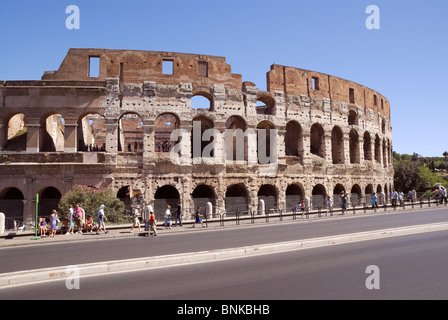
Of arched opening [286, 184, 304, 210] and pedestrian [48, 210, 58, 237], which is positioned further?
arched opening [286, 184, 304, 210]

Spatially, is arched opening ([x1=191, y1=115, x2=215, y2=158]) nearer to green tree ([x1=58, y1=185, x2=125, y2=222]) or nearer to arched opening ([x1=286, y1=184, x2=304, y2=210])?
green tree ([x1=58, y1=185, x2=125, y2=222])

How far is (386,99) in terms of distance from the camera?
1454 inches

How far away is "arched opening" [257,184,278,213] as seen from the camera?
78.7 feet

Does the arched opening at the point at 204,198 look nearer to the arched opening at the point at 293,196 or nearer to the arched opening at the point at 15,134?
the arched opening at the point at 293,196

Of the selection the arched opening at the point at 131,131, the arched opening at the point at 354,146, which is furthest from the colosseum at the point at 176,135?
the arched opening at the point at 131,131

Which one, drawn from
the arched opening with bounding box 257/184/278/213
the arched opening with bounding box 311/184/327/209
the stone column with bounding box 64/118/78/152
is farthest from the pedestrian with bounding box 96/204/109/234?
the arched opening with bounding box 311/184/327/209

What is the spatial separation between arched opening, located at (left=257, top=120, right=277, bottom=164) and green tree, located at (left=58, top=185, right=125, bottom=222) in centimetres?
1171

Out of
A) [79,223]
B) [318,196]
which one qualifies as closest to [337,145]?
[318,196]

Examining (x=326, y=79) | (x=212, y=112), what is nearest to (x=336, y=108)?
(x=326, y=79)

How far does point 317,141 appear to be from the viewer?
98.0ft

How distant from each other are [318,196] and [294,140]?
5.37 m

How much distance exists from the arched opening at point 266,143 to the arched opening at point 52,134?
50.5ft
